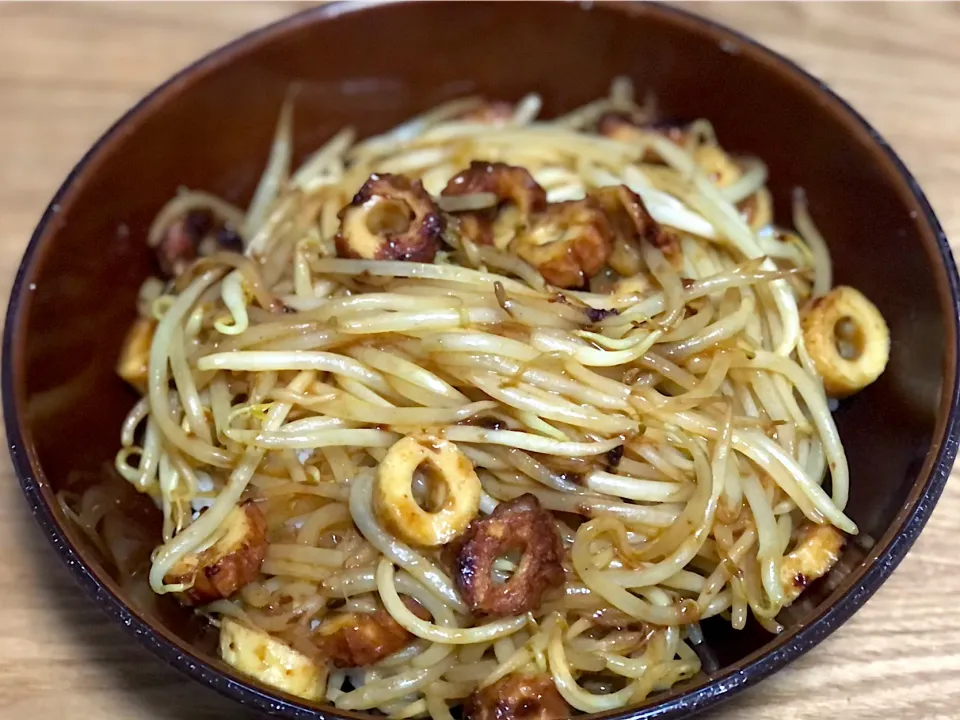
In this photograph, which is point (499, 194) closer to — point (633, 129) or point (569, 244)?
point (569, 244)

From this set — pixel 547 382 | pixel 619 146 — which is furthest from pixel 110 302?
pixel 619 146

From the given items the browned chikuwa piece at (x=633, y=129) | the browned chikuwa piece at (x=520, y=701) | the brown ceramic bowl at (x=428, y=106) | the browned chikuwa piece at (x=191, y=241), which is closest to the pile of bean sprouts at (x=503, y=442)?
the browned chikuwa piece at (x=520, y=701)

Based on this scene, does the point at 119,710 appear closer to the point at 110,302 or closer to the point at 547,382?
the point at 110,302

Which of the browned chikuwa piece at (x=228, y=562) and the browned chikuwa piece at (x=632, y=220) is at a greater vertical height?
the browned chikuwa piece at (x=632, y=220)

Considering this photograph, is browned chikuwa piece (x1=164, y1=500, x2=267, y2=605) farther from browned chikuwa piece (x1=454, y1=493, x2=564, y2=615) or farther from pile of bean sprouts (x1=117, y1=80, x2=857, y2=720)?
browned chikuwa piece (x1=454, y1=493, x2=564, y2=615)

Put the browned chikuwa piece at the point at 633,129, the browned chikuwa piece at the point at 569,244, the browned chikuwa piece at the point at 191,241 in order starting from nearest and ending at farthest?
the browned chikuwa piece at the point at 569,244
the browned chikuwa piece at the point at 191,241
the browned chikuwa piece at the point at 633,129

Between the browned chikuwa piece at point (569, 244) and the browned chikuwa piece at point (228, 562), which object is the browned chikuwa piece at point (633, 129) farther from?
the browned chikuwa piece at point (228, 562)
